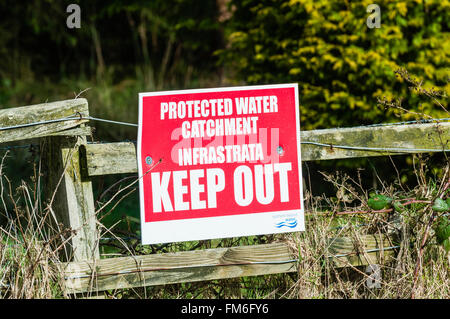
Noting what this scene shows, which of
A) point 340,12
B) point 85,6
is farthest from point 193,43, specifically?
point 340,12

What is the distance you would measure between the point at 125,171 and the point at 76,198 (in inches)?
10.9

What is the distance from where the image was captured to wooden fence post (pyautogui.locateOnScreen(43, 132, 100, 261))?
287 cm

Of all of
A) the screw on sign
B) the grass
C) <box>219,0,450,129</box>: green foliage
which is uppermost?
<box>219,0,450,129</box>: green foliage

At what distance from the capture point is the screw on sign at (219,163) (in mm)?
2900

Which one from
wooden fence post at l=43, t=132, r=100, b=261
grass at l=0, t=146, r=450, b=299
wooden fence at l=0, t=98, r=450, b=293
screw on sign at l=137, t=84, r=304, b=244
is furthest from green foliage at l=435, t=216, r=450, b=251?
wooden fence post at l=43, t=132, r=100, b=261

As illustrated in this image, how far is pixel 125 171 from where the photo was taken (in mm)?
2902

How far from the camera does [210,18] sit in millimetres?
9812

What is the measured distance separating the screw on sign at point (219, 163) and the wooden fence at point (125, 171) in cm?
12

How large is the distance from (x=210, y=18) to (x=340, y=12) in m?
5.10

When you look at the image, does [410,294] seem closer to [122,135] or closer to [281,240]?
[281,240]

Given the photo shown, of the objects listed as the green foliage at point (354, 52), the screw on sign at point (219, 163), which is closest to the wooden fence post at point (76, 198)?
the screw on sign at point (219, 163)

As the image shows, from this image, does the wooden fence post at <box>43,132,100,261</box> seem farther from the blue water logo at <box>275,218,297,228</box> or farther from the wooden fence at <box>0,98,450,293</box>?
the blue water logo at <box>275,218,297,228</box>

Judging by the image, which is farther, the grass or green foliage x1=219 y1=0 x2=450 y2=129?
green foliage x1=219 y1=0 x2=450 y2=129

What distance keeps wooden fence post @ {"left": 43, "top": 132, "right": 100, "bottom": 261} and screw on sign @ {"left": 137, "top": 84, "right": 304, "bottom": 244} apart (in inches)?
10.7
